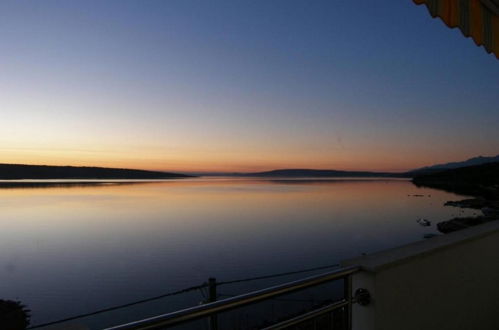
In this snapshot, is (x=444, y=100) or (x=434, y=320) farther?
(x=444, y=100)

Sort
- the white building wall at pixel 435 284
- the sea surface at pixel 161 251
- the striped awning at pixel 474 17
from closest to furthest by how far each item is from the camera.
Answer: the white building wall at pixel 435 284 → the striped awning at pixel 474 17 → the sea surface at pixel 161 251

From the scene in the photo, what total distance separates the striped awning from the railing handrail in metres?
1.56

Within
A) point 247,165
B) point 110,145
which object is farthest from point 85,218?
point 247,165

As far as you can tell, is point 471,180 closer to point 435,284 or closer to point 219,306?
point 435,284

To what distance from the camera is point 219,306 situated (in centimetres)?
90

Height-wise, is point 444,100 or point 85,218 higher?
point 444,100

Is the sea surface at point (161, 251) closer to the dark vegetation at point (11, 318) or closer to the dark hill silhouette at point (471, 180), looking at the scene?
the dark vegetation at point (11, 318)

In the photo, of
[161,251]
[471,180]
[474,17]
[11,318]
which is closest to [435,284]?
[474,17]

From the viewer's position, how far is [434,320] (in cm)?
170

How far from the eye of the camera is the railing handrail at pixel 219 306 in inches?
29.0

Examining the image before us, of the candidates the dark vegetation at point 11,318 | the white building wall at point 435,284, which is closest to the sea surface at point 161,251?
the dark vegetation at point 11,318

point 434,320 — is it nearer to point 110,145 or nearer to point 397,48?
point 397,48

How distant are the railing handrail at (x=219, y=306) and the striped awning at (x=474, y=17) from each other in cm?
156

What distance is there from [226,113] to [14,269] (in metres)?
18.4
